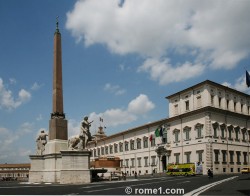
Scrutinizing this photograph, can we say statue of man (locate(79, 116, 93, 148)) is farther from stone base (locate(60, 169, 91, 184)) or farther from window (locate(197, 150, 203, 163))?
window (locate(197, 150, 203, 163))

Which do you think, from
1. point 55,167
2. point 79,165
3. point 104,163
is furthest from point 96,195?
point 104,163

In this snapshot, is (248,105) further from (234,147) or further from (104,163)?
(104,163)

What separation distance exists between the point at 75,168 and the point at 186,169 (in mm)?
21224

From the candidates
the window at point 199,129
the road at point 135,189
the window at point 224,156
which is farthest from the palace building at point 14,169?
the road at point 135,189

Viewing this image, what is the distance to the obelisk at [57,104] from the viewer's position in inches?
1126

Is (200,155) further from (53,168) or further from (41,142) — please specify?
(53,168)

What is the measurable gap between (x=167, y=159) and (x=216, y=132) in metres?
9.75

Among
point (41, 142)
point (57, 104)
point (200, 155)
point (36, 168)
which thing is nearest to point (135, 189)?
point (57, 104)

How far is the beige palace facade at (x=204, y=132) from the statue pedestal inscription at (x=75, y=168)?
2480 centimetres

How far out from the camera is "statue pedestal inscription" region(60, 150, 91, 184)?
25578 mm

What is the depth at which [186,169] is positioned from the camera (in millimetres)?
43594

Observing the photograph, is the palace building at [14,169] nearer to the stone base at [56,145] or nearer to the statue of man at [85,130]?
the stone base at [56,145]

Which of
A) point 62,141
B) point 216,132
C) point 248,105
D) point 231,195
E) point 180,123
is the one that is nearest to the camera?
point 231,195

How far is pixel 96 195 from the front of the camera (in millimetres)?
15586
